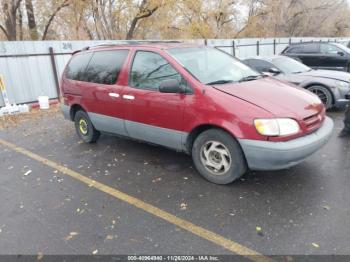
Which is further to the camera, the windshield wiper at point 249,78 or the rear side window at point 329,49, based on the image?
the rear side window at point 329,49

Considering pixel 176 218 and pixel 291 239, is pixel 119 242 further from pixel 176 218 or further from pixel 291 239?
pixel 291 239

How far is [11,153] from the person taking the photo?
5543mm

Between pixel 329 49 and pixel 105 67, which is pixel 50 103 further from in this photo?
pixel 329 49

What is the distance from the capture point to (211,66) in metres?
4.31

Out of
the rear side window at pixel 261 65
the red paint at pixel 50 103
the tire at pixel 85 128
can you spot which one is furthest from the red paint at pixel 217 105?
the red paint at pixel 50 103

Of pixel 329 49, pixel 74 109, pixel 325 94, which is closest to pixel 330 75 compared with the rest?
pixel 325 94

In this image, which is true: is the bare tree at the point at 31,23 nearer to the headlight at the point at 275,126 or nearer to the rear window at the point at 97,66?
the rear window at the point at 97,66

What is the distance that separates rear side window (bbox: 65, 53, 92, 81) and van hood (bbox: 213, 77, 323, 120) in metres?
2.79

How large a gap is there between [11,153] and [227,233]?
442 centimetres

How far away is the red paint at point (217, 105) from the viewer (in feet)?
11.3

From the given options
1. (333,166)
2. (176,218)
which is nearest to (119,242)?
(176,218)

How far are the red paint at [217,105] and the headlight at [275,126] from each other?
0.05 m

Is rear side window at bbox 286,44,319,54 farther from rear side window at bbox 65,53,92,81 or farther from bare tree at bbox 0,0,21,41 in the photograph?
bare tree at bbox 0,0,21,41

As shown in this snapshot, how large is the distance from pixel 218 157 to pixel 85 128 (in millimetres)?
2983
